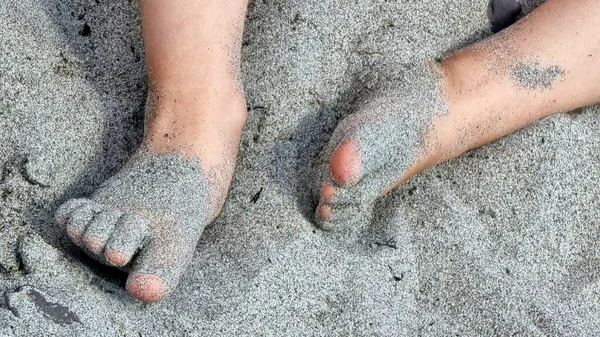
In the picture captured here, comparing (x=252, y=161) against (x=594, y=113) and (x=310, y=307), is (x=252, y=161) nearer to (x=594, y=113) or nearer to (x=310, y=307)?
(x=310, y=307)

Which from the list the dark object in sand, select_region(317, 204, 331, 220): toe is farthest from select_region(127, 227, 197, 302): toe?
the dark object in sand

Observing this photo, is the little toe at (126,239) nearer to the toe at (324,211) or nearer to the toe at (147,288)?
the toe at (147,288)

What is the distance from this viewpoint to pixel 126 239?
1.22m

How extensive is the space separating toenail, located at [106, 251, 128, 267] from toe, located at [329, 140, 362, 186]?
0.37 metres

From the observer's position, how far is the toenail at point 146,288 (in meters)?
1.19

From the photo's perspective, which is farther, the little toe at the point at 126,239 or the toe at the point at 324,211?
the toe at the point at 324,211

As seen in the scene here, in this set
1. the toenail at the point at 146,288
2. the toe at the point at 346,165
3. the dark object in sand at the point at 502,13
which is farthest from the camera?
the dark object in sand at the point at 502,13

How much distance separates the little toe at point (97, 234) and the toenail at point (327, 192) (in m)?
0.36

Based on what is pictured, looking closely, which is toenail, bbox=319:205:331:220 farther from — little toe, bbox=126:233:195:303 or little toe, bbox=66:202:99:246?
little toe, bbox=66:202:99:246

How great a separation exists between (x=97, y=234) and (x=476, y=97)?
767mm

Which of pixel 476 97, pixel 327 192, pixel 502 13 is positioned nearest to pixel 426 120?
pixel 476 97

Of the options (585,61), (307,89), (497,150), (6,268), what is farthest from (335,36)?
(6,268)

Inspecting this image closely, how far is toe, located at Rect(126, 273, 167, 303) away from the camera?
119 centimetres

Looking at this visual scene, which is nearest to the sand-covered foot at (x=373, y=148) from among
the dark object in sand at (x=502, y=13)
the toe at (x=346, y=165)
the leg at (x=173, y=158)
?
the toe at (x=346, y=165)
